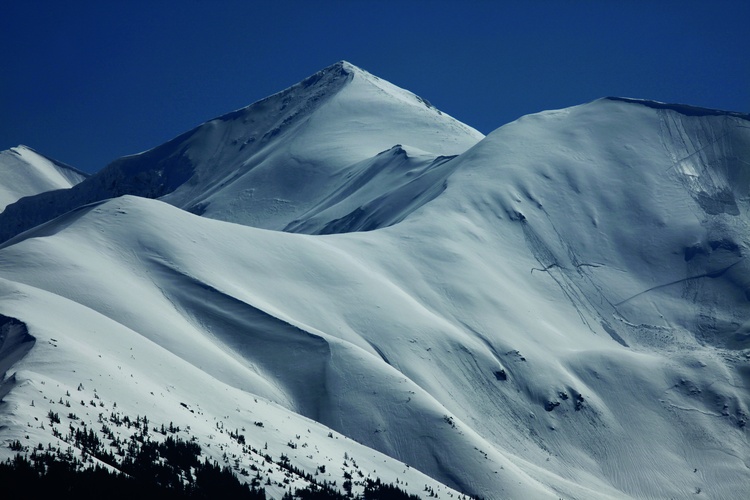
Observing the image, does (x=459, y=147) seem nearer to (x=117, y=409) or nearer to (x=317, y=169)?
(x=317, y=169)

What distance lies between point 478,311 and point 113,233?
1224 inches

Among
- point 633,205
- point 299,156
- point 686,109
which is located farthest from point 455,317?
point 299,156

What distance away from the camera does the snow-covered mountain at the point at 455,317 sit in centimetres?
5519

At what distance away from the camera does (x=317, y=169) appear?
535 ft

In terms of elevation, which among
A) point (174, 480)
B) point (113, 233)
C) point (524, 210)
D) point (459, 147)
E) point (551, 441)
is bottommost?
point (174, 480)

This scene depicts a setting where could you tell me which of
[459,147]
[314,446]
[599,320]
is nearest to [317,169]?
[459,147]

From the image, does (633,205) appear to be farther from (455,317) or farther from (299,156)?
(299,156)

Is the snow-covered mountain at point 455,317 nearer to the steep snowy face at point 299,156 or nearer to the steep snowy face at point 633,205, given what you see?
the steep snowy face at point 633,205

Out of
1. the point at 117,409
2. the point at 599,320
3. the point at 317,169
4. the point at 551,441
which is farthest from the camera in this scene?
the point at 317,169

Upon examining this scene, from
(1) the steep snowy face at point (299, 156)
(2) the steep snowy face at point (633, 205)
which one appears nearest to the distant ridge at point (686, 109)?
(2) the steep snowy face at point (633, 205)

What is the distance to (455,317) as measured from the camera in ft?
296

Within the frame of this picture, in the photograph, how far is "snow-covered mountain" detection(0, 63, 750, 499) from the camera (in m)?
55.2

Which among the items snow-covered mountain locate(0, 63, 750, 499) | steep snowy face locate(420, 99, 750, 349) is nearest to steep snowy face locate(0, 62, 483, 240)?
snow-covered mountain locate(0, 63, 750, 499)

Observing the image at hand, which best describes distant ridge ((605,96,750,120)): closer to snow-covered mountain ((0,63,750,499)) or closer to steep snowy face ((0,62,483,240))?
snow-covered mountain ((0,63,750,499))
